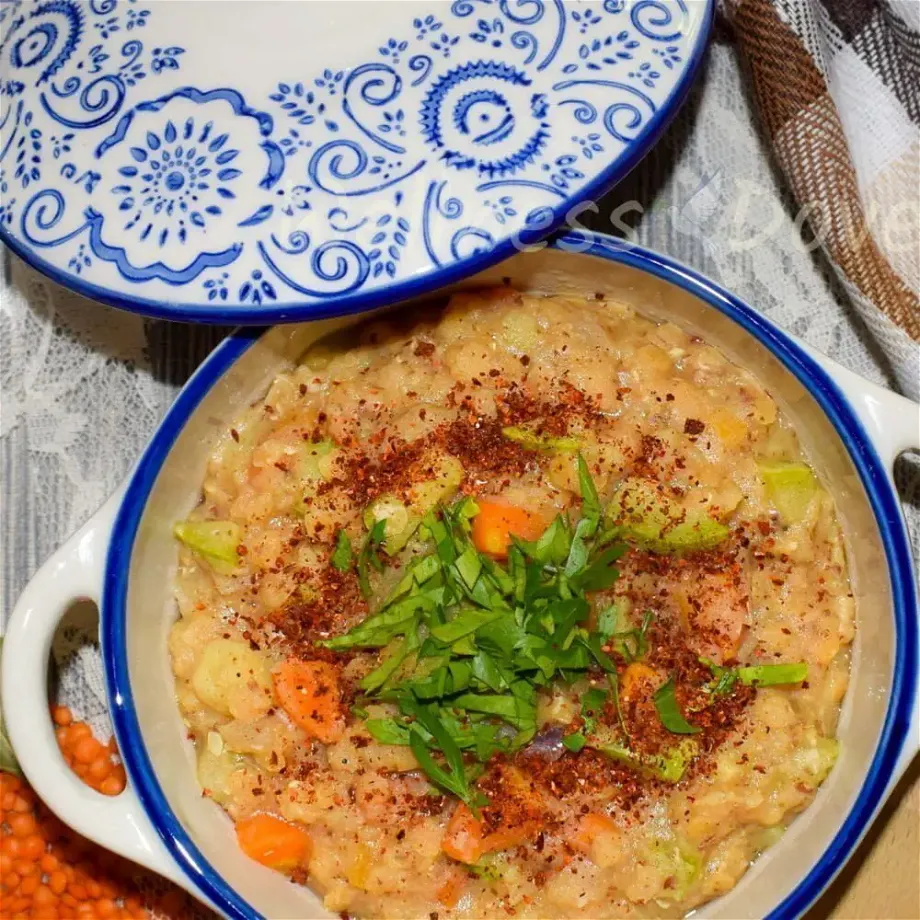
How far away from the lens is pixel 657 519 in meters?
2.38

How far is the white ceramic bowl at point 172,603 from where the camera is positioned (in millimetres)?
2232

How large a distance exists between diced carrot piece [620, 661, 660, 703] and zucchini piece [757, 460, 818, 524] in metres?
0.47

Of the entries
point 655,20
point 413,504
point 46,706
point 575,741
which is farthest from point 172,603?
point 655,20

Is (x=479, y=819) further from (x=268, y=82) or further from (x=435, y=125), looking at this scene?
(x=268, y=82)

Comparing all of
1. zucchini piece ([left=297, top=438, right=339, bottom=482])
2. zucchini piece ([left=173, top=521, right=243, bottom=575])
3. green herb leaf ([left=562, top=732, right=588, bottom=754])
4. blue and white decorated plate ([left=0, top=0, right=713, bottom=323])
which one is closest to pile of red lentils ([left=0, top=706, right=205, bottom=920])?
zucchini piece ([left=173, top=521, right=243, bottom=575])

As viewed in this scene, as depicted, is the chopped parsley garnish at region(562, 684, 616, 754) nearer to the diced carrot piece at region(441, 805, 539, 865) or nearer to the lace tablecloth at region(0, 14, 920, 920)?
the diced carrot piece at region(441, 805, 539, 865)

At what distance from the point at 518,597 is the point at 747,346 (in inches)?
29.9

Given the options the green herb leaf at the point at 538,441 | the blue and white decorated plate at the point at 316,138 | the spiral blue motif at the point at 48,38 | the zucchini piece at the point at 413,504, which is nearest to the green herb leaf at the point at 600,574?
the green herb leaf at the point at 538,441

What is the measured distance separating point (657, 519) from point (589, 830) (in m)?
0.70

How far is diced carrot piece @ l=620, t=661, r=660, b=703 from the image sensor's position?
2359mm

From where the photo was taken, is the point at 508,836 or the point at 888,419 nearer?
the point at 888,419

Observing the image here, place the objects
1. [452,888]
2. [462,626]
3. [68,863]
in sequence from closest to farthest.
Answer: [462,626] → [452,888] → [68,863]

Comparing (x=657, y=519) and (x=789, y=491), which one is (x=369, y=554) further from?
(x=789, y=491)

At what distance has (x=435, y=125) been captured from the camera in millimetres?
2256
